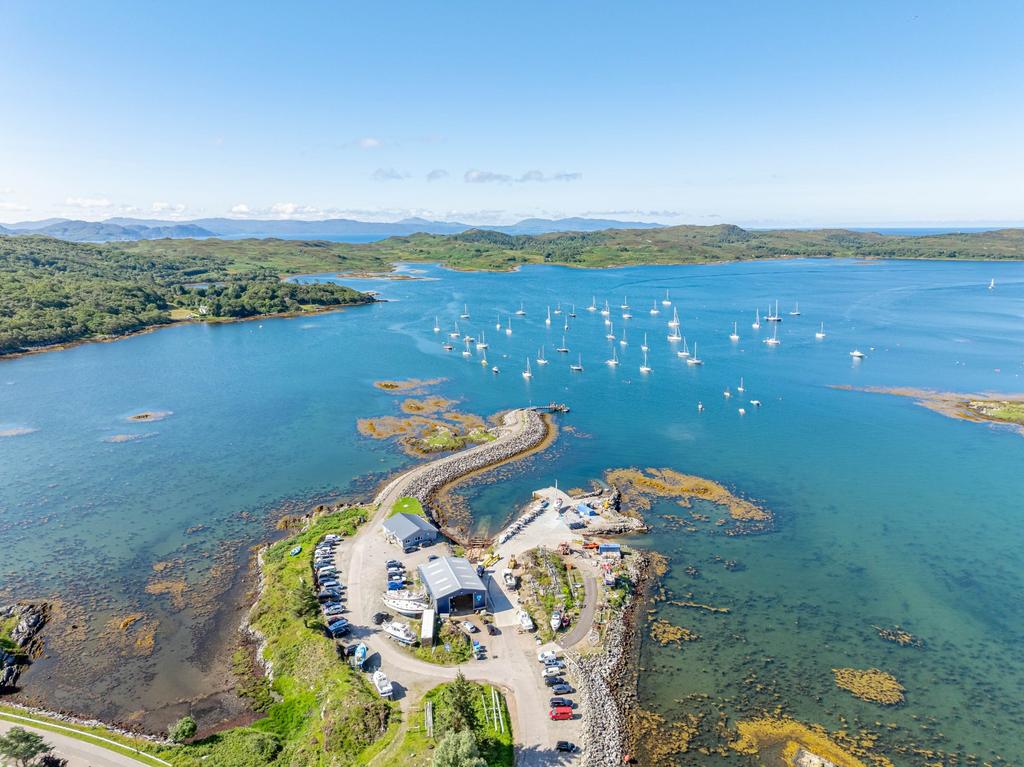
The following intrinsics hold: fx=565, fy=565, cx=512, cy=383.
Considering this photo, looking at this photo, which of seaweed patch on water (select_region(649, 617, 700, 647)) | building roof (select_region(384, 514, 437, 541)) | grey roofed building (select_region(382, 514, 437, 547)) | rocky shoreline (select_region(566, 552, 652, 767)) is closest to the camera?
rocky shoreline (select_region(566, 552, 652, 767))

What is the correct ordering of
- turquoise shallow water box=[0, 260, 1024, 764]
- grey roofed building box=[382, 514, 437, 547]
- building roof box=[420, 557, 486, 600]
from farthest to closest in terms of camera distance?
grey roofed building box=[382, 514, 437, 547], building roof box=[420, 557, 486, 600], turquoise shallow water box=[0, 260, 1024, 764]

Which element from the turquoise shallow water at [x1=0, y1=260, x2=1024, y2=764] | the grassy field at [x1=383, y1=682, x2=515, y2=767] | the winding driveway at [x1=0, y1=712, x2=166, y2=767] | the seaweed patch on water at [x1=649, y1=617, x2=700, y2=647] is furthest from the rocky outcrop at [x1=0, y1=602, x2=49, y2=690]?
the seaweed patch on water at [x1=649, y1=617, x2=700, y2=647]

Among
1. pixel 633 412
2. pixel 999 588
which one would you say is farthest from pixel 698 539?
pixel 633 412

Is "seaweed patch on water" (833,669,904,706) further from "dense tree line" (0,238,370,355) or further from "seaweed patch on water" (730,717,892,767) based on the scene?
"dense tree line" (0,238,370,355)

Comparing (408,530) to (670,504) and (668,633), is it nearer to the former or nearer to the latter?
(668,633)

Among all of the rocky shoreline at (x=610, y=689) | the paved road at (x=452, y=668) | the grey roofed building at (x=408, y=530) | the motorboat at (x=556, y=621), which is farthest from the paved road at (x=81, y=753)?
the motorboat at (x=556, y=621)
